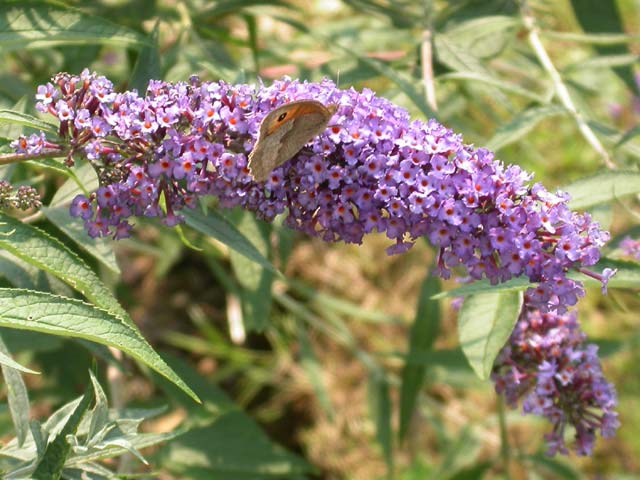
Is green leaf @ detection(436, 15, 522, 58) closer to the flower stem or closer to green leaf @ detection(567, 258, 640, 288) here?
green leaf @ detection(567, 258, 640, 288)

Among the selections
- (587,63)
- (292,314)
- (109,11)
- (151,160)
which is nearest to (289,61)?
(109,11)

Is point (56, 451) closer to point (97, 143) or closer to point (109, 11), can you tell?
point (97, 143)

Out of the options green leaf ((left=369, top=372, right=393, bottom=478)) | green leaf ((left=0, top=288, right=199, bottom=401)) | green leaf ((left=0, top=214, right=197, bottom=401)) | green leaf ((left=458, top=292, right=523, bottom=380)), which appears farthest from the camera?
green leaf ((left=369, top=372, right=393, bottom=478))

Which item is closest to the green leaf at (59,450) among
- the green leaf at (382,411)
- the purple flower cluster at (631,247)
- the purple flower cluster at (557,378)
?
the purple flower cluster at (557,378)

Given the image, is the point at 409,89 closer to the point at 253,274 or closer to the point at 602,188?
the point at 602,188

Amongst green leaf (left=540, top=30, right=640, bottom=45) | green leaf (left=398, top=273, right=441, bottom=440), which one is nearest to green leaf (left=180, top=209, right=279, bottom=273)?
green leaf (left=398, top=273, right=441, bottom=440)

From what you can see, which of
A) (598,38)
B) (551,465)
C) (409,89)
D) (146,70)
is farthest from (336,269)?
(146,70)

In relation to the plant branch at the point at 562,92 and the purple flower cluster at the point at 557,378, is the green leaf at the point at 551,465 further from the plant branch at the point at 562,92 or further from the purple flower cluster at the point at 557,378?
the plant branch at the point at 562,92
